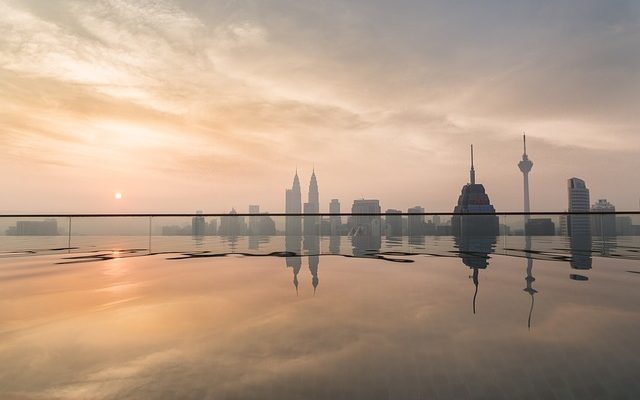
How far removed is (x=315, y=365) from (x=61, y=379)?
1264mm

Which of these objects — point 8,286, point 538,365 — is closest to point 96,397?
point 538,365

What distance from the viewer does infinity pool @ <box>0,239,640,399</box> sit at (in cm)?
162

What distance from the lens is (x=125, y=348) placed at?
2.18 metres

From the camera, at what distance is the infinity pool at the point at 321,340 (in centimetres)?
162

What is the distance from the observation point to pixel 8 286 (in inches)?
170

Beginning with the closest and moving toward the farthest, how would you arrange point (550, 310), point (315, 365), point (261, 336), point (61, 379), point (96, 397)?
point (96, 397)
point (61, 379)
point (315, 365)
point (261, 336)
point (550, 310)

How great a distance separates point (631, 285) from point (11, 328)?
6.28 m

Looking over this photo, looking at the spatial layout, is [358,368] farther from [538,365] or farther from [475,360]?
[538,365]

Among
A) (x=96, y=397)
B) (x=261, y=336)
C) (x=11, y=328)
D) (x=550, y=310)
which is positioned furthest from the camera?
(x=550, y=310)

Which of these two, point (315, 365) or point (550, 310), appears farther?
point (550, 310)

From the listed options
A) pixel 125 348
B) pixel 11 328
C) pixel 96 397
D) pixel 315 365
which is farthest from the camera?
pixel 11 328

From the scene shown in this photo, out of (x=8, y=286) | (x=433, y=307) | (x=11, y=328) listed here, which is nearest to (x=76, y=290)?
(x=8, y=286)

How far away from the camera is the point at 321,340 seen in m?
2.26

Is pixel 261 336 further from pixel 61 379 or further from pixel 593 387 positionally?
pixel 593 387
